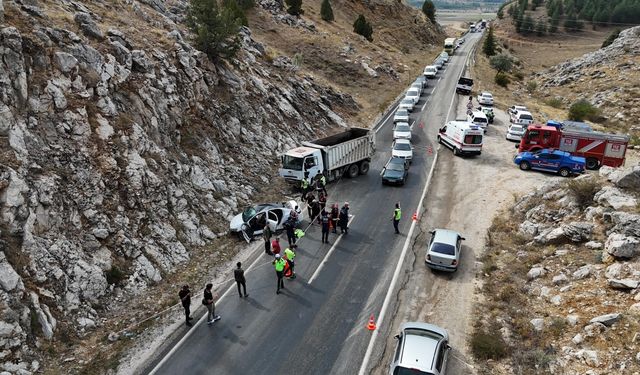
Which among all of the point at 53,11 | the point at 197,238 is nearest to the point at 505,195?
the point at 197,238

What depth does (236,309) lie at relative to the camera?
53.5ft

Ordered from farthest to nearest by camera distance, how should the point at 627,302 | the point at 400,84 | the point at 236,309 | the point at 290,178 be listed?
the point at 400,84 < the point at 290,178 < the point at 236,309 < the point at 627,302

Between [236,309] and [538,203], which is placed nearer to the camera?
[236,309]

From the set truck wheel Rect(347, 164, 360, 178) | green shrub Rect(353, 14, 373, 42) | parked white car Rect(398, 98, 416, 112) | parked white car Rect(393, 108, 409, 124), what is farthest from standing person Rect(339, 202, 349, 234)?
green shrub Rect(353, 14, 373, 42)

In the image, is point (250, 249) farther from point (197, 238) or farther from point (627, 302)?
point (627, 302)

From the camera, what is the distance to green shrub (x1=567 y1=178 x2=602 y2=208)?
64.8ft

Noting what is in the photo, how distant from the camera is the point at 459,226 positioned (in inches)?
908

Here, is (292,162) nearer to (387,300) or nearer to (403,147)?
(403,147)

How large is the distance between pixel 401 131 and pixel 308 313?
2549cm

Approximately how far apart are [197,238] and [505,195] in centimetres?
1799

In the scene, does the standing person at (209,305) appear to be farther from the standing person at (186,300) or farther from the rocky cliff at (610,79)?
the rocky cliff at (610,79)

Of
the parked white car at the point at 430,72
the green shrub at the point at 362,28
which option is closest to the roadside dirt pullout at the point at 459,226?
the parked white car at the point at 430,72

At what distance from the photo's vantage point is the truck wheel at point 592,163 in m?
31.8

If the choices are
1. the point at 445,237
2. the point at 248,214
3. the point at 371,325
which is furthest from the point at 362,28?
the point at 371,325
